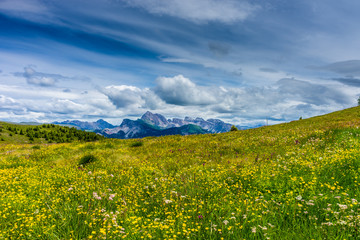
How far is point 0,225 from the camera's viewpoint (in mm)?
4406

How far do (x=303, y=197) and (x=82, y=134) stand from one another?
40441mm

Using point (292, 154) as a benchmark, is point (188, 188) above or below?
below

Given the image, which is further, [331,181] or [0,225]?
[331,181]

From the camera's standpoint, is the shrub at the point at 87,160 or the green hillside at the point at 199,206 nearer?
the green hillside at the point at 199,206

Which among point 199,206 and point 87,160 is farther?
point 87,160

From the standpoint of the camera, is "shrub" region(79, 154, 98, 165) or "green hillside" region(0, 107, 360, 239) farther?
"shrub" region(79, 154, 98, 165)

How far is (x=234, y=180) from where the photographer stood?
6.90 m

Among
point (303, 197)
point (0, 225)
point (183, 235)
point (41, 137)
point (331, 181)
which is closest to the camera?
point (183, 235)

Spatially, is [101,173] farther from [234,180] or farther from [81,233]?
[234,180]

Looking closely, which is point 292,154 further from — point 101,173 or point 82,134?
point 82,134

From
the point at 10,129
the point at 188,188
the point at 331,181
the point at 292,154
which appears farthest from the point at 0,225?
the point at 10,129

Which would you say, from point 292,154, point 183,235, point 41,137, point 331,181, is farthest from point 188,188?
point 41,137

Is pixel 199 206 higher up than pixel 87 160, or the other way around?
pixel 199 206

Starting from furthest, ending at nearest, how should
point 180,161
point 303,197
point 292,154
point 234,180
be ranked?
point 180,161 < point 292,154 < point 234,180 < point 303,197
